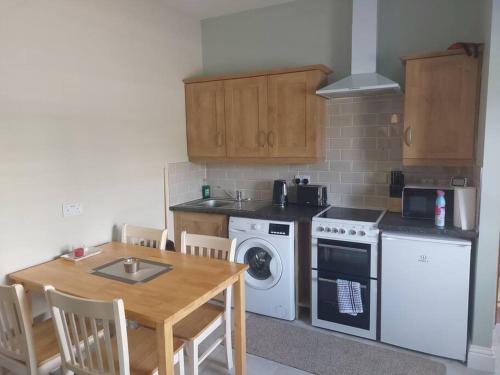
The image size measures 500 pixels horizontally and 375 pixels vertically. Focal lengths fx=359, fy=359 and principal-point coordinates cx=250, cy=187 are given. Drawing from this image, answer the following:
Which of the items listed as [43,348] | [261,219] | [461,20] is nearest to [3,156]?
[43,348]

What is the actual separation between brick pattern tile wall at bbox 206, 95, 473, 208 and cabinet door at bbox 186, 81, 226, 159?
749 millimetres

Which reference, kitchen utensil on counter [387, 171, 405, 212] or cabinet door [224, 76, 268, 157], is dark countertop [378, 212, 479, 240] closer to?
kitchen utensil on counter [387, 171, 405, 212]

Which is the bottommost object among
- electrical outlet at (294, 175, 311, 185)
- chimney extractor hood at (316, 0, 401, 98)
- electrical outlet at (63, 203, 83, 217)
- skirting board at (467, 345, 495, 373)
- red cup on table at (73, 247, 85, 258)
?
skirting board at (467, 345, 495, 373)

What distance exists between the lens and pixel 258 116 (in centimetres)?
322

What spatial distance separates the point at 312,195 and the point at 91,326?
2186 mm

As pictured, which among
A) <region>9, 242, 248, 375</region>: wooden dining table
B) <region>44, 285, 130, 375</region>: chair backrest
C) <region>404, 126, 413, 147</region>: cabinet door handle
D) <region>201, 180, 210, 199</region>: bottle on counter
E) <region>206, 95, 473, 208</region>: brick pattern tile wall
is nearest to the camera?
<region>44, 285, 130, 375</region>: chair backrest

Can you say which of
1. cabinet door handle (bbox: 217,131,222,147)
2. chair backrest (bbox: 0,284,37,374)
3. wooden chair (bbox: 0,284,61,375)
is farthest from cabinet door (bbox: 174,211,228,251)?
chair backrest (bbox: 0,284,37,374)

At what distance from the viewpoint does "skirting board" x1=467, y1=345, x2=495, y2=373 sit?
229 cm

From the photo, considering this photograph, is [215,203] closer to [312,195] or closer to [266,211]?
[266,211]

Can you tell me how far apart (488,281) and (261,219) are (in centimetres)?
160

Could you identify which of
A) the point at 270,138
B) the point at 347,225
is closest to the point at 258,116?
the point at 270,138

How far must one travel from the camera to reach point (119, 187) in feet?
9.34

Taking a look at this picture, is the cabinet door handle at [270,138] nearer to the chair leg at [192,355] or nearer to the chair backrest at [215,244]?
the chair backrest at [215,244]

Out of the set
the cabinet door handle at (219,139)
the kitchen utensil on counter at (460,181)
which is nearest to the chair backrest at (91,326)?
the cabinet door handle at (219,139)
